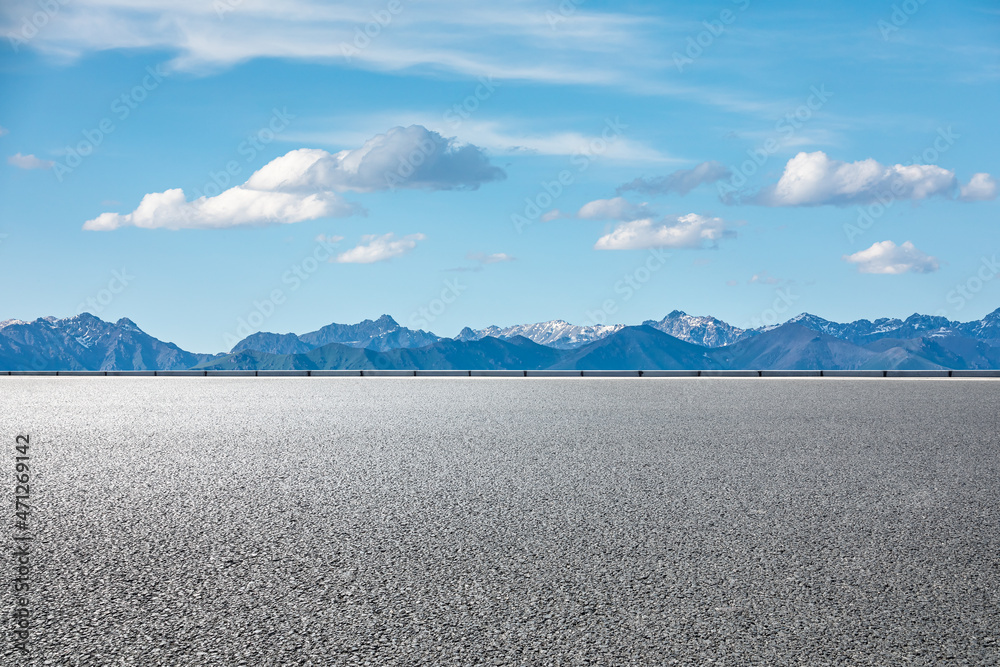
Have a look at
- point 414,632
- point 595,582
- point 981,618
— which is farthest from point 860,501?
point 414,632

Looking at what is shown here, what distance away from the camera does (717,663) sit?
4.27 metres

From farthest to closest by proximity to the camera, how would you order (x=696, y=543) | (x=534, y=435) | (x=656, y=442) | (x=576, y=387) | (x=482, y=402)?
(x=576, y=387) → (x=482, y=402) → (x=534, y=435) → (x=656, y=442) → (x=696, y=543)

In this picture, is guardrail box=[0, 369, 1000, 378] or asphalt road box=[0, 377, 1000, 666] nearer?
asphalt road box=[0, 377, 1000, 666]

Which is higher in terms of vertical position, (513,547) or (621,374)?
(621,374)

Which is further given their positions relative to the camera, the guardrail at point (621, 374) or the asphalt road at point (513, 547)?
the guardrail at point (621, 374)

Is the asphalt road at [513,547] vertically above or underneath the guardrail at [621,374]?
underneath

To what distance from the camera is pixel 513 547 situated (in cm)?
634

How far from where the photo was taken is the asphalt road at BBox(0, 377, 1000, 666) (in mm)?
4551

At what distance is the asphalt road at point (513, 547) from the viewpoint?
179 inches

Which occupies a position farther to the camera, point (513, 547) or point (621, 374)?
point (621, 374)

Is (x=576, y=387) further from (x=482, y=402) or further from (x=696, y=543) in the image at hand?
(x=696, y=543)

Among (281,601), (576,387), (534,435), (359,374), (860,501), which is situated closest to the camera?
(281,601)

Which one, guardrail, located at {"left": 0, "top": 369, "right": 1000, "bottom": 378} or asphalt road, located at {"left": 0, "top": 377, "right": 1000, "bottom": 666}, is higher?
guardrail, located at {"left": 0, "top": 369, "right": 1000, "bottom": 378}

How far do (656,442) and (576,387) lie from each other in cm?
1504
